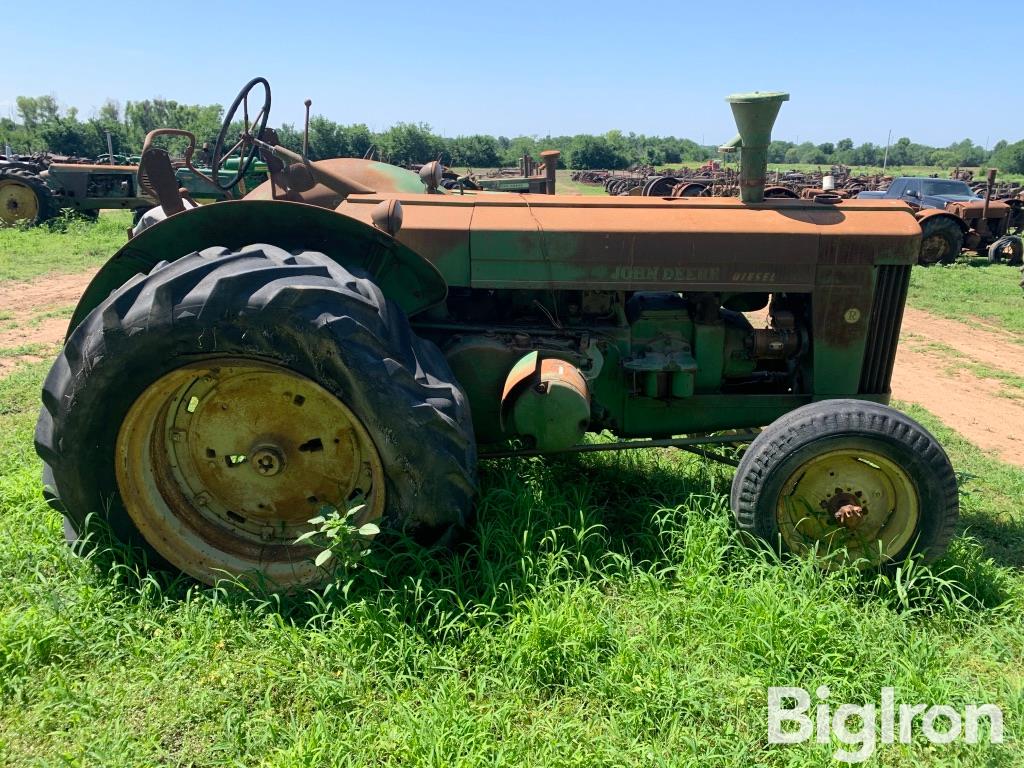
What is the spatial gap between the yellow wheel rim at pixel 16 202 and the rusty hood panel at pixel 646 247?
16.8m

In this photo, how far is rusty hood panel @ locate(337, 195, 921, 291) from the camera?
327cm

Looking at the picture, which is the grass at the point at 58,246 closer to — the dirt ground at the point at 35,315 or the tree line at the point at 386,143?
the dirt ground at the point at 35,315

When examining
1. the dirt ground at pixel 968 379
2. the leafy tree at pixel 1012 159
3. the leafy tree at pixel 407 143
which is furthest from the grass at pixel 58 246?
the leafy tree at pixel 1012 159

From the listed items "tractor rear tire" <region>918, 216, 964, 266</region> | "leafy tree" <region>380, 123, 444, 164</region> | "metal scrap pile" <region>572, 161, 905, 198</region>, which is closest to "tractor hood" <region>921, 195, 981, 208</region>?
"metal scrap pile" <region>572, 161, 905, 198</region>

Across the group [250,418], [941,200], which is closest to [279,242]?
[250,418]

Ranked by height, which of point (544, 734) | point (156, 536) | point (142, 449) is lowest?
point (544, 734)

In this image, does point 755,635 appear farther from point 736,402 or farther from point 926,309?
point 926,309

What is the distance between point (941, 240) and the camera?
46.9 feet

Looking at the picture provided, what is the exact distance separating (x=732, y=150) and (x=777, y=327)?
103cm

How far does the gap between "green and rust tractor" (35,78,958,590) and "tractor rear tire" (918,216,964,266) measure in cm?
1246

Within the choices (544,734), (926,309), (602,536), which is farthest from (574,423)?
(926,309)

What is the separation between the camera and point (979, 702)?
2439 millimetres

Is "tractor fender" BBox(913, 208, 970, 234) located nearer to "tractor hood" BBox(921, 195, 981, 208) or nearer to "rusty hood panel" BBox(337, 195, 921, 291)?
"tractor hood" BBox(921, 195, 981, 208)

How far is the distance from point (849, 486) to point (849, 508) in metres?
0.10
